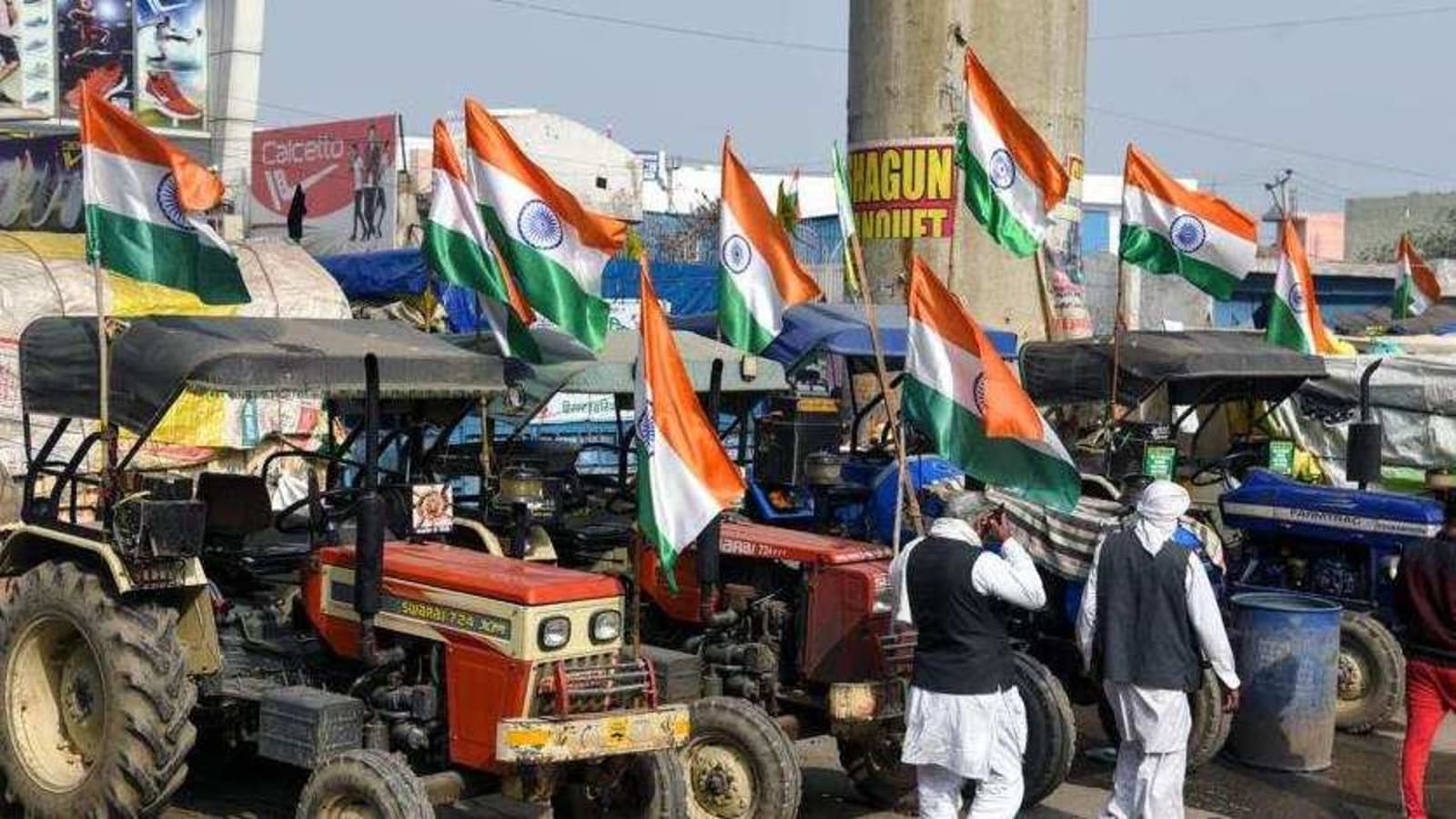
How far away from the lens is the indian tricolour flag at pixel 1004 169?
9938 mm

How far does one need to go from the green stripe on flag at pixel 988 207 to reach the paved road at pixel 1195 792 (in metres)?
2.90

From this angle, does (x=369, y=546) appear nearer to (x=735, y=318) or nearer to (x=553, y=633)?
(x=553, y=633)

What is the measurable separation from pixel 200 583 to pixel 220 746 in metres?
1.72

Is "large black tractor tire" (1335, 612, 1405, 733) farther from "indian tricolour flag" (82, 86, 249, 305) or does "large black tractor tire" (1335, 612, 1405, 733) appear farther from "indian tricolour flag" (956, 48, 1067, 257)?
"indian tricolour flag" (82, 86, 249, 305)

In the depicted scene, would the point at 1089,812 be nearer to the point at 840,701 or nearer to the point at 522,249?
the point at 840,701

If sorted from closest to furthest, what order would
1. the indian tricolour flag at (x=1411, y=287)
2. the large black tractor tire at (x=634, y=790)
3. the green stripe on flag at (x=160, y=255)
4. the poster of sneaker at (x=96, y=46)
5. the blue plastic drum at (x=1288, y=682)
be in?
the large black tractor tire at (x=634, y=790) → the green stripe on flag at (x=160, y=255) → the blue plastic drum at (x=1288, y=682) → the indian tricolour flag at (x=1411, y=287) → the poster of sneaker at (x=96, y=46)

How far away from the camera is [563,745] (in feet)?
20.9

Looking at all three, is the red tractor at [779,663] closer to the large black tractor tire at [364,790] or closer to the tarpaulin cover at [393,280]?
the large black tractor tire at [364,790]

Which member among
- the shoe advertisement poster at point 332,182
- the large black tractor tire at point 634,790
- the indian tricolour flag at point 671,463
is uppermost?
the shoe advertisement poster at point 332,182

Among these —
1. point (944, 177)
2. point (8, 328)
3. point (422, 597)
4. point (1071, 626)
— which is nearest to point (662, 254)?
point (944, 177)

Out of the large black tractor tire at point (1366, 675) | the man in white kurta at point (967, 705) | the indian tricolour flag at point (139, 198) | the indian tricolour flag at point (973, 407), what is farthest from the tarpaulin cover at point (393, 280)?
the man in white kurta at point (967, 705)

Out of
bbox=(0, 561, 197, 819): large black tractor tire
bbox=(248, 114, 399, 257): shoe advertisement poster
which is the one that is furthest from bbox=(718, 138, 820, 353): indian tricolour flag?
bbox=(248, 114, 399, 257): shoe advertisement poster

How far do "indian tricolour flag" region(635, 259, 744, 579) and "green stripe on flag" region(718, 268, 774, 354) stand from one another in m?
2.23

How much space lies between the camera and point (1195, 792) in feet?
30.1
